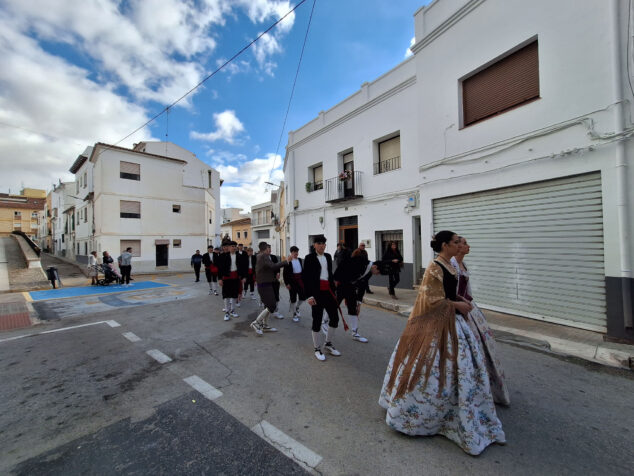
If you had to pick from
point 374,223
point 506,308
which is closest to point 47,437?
point 506,308

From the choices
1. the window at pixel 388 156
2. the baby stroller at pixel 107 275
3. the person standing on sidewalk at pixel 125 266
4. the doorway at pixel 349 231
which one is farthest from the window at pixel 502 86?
the baby stroller at pixel 107 275

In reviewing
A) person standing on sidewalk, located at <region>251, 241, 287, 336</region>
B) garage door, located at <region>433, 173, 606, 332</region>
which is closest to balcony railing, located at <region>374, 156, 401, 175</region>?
garage door, located at <region>433, 173, 606, 332</region>

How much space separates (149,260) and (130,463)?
22.2m

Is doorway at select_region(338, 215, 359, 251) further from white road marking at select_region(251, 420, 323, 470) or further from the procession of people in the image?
white road marking at select_region(251, 420, 323, 470)

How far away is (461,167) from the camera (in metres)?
7.39

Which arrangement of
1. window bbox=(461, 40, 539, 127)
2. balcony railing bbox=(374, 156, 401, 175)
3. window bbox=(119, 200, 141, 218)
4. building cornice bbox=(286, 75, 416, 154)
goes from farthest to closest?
window bbox=(119, 200, 141, 218) < balcony railing bbox=(374, 156, 401, 175) < building cornice bbox=(286, 75, 416, 154) < window bbox=(461, 40, 539, 127)

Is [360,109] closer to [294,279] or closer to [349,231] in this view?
[349,231]

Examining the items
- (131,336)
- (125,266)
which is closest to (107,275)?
(125,266)

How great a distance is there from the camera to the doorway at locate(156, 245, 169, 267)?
2195 cm

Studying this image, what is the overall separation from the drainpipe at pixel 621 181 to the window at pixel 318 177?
1059cm

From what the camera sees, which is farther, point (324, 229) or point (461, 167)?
point (324, 229)

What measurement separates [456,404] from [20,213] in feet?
249

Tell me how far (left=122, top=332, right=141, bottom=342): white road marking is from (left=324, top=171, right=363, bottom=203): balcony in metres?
8.95

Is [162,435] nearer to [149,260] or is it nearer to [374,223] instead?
[374,223]
